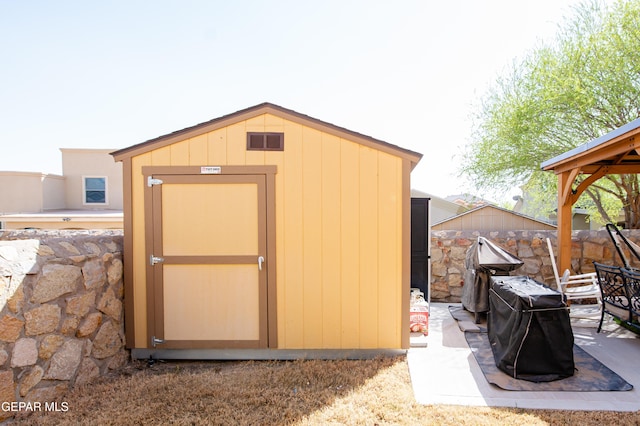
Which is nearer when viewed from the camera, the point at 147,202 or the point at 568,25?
the point at 147,202

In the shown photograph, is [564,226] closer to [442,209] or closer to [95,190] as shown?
[442,209]

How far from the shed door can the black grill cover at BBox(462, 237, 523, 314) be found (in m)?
3.05

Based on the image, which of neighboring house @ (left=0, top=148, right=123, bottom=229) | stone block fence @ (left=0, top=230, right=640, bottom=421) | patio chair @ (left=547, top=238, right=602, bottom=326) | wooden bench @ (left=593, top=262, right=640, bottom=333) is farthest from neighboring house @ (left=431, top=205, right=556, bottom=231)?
neighboring house @ (left=0, top=148, right=123, bottom=229)

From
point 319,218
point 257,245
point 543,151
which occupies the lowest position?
point 257,245

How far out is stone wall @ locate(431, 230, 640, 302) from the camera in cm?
603

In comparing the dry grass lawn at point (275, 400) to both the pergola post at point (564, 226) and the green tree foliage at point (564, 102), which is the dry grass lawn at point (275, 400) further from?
the green tree foliage at point (564, 102)

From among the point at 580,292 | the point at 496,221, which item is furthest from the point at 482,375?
the point at 496,221

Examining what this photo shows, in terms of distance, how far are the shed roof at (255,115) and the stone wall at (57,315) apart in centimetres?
105

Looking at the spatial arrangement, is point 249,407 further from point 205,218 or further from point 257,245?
point 205,218

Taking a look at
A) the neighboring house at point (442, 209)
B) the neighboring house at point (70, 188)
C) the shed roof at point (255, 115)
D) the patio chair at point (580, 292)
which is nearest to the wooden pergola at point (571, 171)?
the patio chair at point (580, 292)

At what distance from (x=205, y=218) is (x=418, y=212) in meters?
3.05

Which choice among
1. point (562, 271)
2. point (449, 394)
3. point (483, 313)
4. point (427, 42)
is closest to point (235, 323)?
point (449, 394)

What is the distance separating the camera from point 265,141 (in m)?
3.63

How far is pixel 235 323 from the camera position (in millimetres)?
3641
